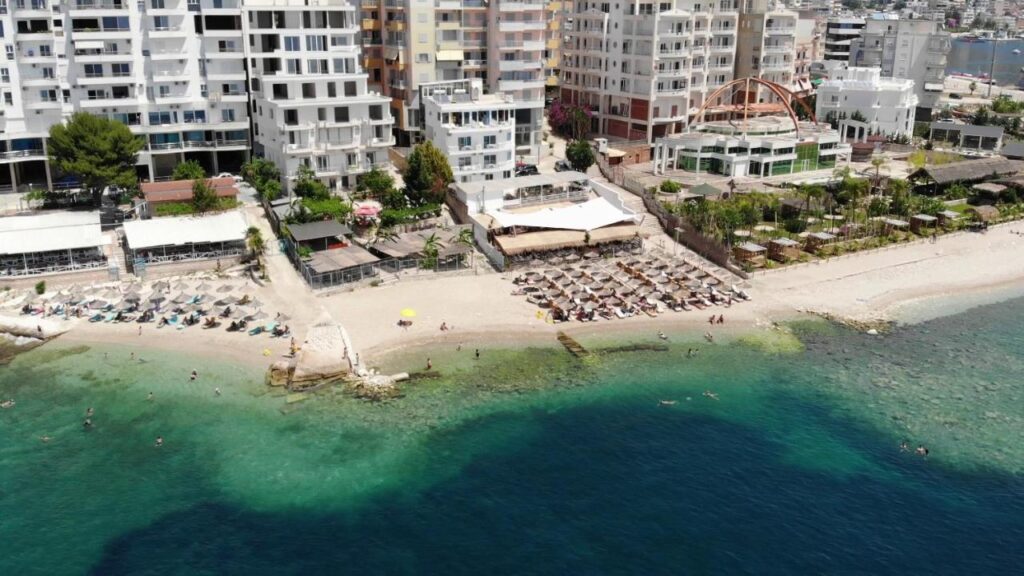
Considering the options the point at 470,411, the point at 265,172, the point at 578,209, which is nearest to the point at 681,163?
the point at 578,209

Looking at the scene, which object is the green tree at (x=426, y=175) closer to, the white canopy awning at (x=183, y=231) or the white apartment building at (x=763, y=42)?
the white canopy awning at (x=183, y=231)

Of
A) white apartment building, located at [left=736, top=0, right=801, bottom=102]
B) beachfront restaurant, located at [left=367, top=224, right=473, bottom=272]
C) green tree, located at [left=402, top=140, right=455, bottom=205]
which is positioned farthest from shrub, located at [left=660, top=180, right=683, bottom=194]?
white apartment building, located at [left=736, top=0, right=801, bottom=102]

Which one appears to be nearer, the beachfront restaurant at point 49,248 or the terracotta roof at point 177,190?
the beachfront restaurant at point 49,248

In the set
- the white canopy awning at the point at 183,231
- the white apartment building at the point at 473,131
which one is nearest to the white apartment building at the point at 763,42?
the white apartment building at the point at 473,131

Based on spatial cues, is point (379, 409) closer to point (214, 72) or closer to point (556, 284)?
point (556, 284)

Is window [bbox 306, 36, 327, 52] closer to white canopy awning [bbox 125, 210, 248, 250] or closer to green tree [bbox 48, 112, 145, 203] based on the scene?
green tree [bbox 48, 112, 145, 203]

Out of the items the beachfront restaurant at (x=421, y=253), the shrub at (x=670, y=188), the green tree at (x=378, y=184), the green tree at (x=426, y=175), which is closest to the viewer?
the beachfront restaurant at (x=421, y=253)

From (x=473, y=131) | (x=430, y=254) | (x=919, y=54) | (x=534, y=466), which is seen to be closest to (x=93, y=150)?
(x=430, y=254)
